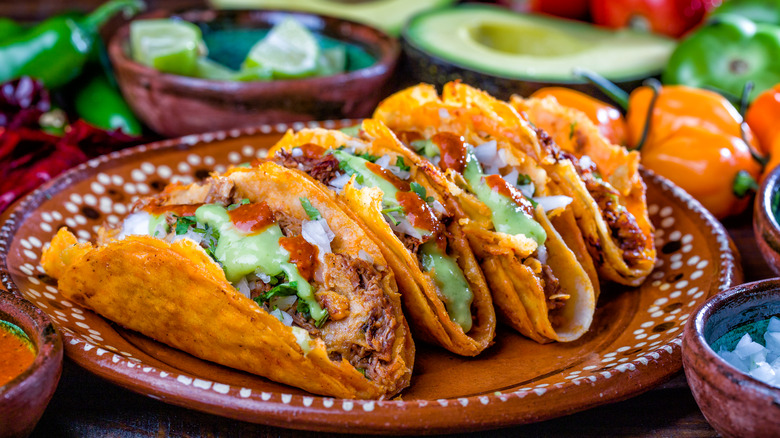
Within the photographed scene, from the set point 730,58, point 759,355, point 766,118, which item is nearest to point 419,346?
point 759,355

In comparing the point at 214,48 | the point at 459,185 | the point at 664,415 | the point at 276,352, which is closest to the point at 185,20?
the point at 214,48

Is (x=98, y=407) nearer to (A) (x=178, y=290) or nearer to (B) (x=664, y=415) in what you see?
(A) (x=178, y=290)

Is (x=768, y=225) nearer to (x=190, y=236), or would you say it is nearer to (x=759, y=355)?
(x=759, y=355)

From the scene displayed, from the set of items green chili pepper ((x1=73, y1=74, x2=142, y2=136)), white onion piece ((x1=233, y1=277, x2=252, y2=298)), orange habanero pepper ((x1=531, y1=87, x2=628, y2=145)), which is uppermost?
white onion piece ((x1=233, y1=277, x2=252, y2=298))

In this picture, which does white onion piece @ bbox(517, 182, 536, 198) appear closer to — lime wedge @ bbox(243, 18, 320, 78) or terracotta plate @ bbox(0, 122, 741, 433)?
terracotta plate @ bbox(0, 122, 741, 433)

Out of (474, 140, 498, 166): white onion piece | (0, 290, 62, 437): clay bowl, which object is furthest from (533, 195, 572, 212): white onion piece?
(0, 290, 62, 437): clay bowl

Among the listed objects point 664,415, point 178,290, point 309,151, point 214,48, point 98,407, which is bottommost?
point 214,48

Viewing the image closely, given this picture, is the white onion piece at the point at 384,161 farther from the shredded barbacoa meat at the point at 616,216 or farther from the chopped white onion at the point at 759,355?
the chopped white onion at the point at 759,355

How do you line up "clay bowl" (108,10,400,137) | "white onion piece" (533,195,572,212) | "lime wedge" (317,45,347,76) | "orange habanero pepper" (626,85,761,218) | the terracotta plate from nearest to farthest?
the terracotta plate
"white onion piece" (533,195,572,212)
"orange habanero pepper" (626,85,761,218)
"clay bowl" (108,10,400,137)
"lime wedge" (317,45,347,76)
